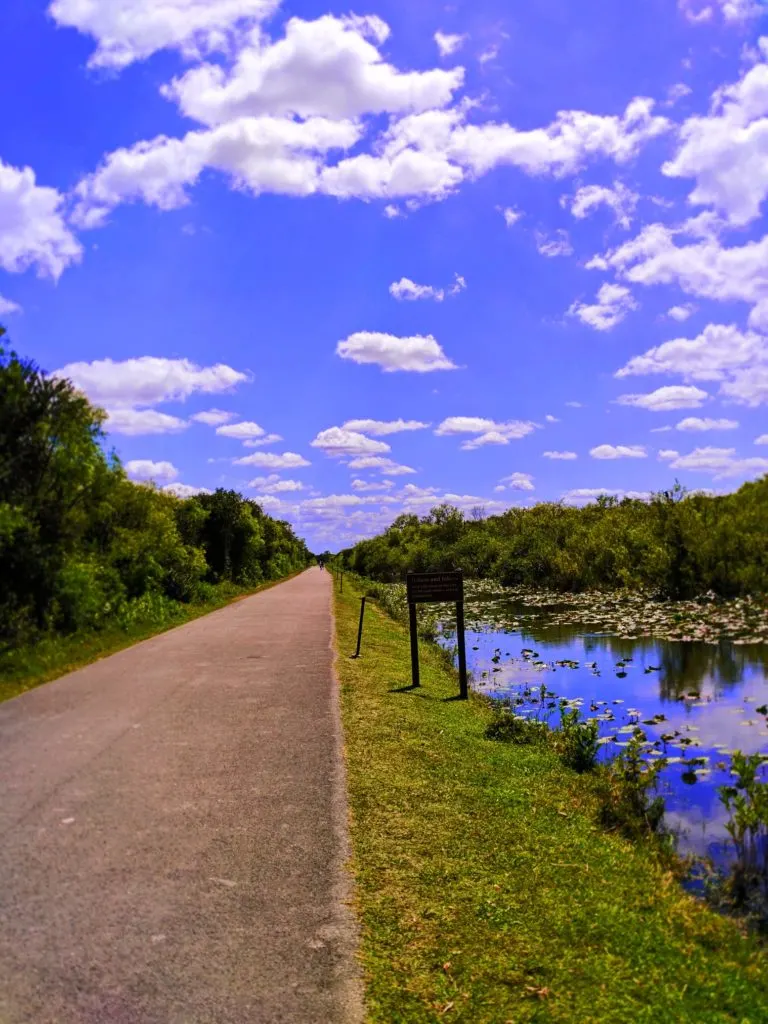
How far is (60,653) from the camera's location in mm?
14555

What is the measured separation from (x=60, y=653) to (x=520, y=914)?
1234 centimetres

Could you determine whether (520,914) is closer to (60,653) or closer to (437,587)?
(437,587)

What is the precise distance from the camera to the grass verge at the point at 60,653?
12445 mm

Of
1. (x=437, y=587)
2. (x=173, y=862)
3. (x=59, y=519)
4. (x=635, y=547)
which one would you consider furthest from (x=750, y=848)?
(x=635, y=547)

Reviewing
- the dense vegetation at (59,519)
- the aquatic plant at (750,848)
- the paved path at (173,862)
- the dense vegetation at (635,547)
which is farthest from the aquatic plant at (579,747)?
the dense vegetation at (635,547)

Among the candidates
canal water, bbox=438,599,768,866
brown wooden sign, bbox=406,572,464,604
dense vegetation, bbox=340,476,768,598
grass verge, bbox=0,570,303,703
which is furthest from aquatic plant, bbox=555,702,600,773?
dense vegetation, bbox=340,476,768,598

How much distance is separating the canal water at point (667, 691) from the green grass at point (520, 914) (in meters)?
1.28

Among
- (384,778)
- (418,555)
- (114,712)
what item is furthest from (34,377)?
(418,555)

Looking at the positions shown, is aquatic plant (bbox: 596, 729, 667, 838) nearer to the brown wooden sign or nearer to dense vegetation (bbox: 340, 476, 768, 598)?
the brown wooden sign

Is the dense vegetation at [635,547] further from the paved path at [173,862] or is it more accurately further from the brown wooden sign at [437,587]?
the paved path at [173,862]

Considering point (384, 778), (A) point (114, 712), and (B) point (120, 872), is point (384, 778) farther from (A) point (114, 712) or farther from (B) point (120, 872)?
(A) point (114, 712)

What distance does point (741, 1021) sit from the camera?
3.58 meters

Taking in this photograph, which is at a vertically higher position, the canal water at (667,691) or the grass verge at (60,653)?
the grass verge at (60,653)

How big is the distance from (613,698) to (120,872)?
29.9ft
